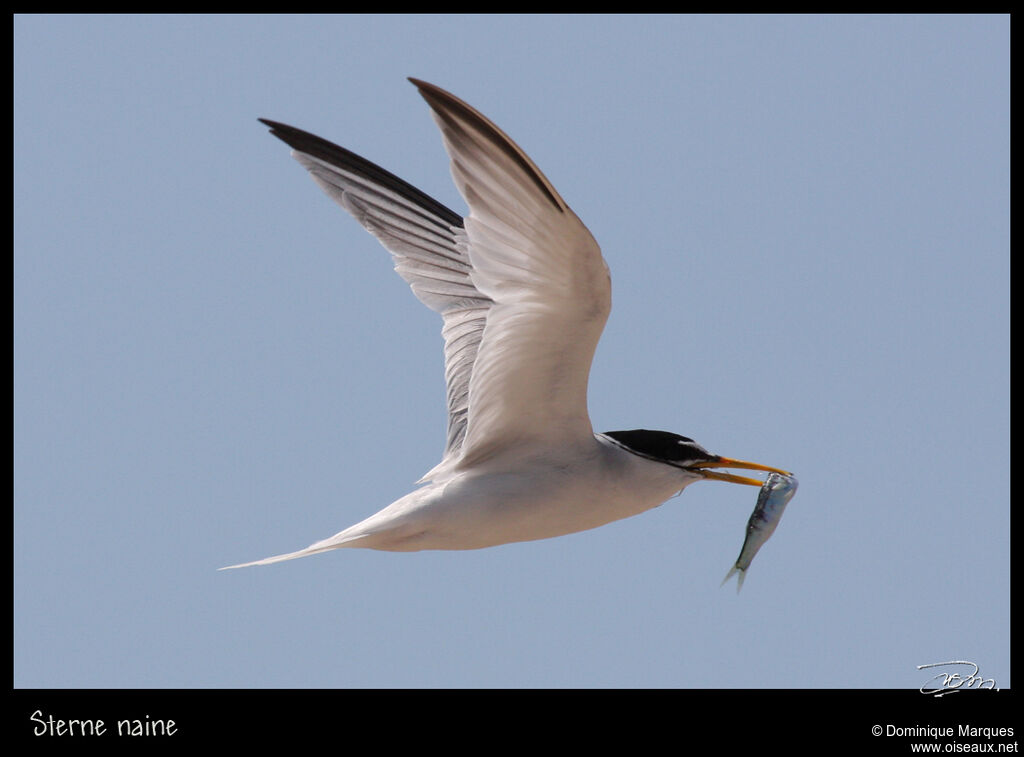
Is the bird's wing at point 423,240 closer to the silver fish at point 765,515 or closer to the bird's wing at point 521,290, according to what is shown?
the bird's wing at point 521,290

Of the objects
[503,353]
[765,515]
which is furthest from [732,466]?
[503,353]

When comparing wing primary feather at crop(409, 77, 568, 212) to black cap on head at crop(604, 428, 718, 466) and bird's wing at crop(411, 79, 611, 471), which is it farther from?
black cap on head at crop(604, 428, 718, 466)

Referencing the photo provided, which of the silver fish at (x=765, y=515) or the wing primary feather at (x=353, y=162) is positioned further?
the wing primary feather at (x=353, y=162)

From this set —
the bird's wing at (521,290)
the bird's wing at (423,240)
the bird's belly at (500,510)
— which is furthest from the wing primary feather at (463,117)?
the bird's wing at (423,240)

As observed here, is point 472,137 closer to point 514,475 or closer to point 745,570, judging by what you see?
point 514,475

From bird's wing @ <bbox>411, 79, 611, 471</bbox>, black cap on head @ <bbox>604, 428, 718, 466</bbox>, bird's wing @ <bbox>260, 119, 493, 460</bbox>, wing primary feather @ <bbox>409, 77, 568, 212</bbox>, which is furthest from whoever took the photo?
bird's wing @ <bbox>260, 119, 493, 460</bbox>

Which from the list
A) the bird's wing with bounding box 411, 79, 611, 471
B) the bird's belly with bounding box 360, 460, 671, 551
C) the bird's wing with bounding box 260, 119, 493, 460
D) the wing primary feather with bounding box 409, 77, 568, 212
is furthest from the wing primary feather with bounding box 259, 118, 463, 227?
the wing primary feather with bounding box 409, 77, 568, 212

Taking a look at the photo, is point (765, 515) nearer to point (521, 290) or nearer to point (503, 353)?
point (503, 353)

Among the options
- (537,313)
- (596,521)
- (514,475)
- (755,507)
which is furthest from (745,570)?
(537,313)

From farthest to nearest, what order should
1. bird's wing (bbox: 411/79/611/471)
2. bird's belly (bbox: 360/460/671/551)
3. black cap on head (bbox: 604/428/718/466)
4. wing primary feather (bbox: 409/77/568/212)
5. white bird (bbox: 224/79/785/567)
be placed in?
black cap on head (bbox: 604/428/718/466)
bird's belly (bbox: 360/460/671/551)
white bird (bbox: 224/79/785/567)
bird's wing (bbox: 411/79/611/471)
wing primary feather (bbox: 409/77/568/212)
